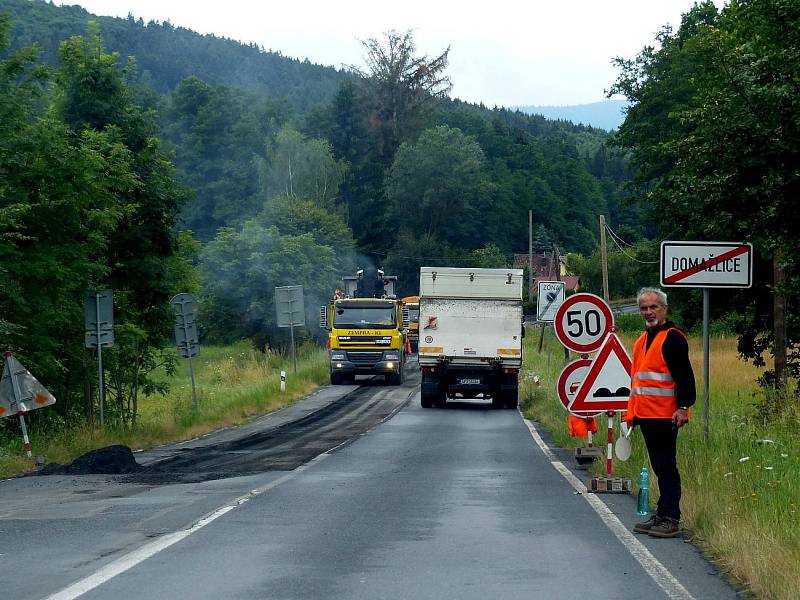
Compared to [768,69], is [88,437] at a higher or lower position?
lower

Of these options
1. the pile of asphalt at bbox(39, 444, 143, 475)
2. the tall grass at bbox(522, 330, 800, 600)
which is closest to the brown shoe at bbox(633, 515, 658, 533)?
the tall grass at bbox(522, 330, 800, 600)

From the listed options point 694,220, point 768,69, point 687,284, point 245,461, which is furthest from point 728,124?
point 245,461

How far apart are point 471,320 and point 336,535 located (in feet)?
77.4

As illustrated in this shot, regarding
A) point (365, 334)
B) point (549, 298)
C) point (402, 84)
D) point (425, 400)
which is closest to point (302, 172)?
point (402, 84)

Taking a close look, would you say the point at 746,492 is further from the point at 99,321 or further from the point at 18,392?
the point at 99,321

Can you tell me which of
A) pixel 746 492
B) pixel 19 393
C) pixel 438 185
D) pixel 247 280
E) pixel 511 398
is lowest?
pixel 511 398

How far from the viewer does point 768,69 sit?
19.0 m

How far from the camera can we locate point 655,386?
9805 mm

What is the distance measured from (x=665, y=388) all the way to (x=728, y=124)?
10799mm

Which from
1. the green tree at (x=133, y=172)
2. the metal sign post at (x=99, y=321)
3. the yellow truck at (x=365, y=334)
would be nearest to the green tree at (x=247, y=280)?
the yellow truck at (x=365, y=334)

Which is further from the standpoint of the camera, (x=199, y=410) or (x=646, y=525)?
(x=199, y=410)

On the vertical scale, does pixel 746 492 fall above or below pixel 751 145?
below

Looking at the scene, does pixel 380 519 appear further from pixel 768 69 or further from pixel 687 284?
pixel 768 69

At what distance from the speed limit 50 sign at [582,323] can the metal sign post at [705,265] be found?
215 centimetres
